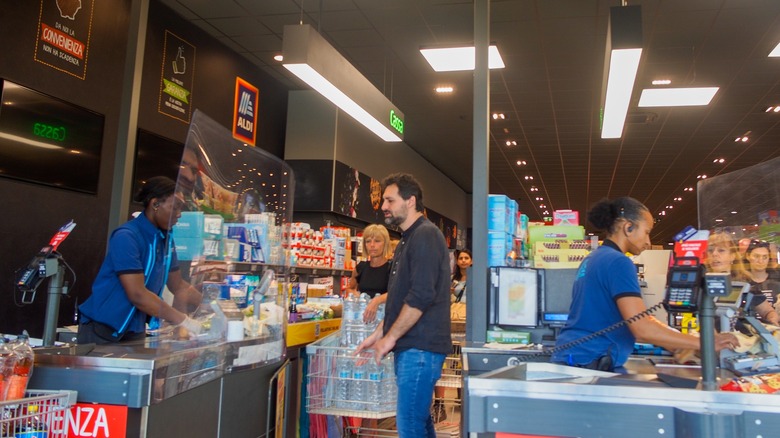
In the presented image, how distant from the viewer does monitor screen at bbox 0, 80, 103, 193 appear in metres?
4.82

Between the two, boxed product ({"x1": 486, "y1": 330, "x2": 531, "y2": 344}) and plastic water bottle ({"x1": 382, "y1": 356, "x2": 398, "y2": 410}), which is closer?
boxed product ({"x1": 486, "y1": 330, "x2": 531, "y2": 344})

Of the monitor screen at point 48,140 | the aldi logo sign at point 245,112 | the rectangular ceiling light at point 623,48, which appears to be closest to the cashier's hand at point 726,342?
the rectangular ceiling light at point 623,48

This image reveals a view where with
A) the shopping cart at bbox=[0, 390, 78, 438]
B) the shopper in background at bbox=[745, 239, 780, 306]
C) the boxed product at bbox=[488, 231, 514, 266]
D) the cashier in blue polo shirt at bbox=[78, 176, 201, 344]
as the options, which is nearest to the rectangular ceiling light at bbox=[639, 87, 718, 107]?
the shopper in background at bbox=[745, 239, 780, 306]

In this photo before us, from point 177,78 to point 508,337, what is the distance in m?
5.11

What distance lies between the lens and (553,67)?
27.7 ft

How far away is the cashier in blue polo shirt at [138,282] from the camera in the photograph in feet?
9.31

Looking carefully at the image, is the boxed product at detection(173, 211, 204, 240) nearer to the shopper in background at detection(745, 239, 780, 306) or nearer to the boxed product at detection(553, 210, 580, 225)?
the boxed product at detection(553, 210, 580, 225)

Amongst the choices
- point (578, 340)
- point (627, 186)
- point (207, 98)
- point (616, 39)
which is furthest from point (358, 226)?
point (627, 186)

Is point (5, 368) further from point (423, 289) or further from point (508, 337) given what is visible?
point (508, 337)

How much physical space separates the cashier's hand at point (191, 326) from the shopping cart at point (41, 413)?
622mm

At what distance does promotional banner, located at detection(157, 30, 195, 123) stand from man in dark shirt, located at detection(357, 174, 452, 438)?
14.6 ft

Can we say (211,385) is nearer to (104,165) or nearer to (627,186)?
(104,165)

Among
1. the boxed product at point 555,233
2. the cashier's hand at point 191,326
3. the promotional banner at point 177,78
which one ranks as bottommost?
the cashier's hand at point 191,326

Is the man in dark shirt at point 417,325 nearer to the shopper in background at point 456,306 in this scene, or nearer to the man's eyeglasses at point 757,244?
the shopper in background at point 456,306
